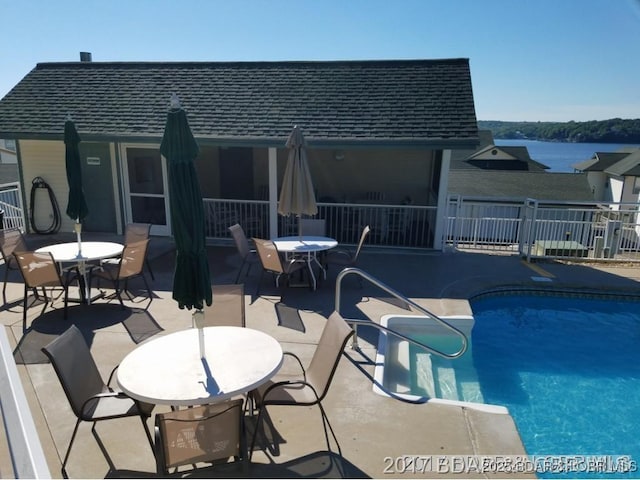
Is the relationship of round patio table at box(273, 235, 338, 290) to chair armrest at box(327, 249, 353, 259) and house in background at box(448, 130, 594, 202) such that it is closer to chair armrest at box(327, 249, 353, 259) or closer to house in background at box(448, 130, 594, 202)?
chair armrest at box(327, 249, 353, 259)

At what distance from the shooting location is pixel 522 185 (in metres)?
24.3

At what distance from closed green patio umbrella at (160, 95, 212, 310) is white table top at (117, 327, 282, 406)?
14.5 inches

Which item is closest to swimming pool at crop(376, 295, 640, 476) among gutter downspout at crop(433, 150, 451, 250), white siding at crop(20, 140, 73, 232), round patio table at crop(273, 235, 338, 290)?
gutter downspout at crop(433, 150, 451, 250)

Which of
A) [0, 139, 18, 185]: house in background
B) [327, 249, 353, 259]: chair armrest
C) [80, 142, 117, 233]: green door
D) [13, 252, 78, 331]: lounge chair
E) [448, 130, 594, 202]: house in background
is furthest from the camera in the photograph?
[448, 130, 594, 202]: house in background

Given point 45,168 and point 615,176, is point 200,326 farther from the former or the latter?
point 615,176

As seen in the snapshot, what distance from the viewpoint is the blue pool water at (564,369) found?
431cm

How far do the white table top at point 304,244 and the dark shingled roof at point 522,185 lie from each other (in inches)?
644

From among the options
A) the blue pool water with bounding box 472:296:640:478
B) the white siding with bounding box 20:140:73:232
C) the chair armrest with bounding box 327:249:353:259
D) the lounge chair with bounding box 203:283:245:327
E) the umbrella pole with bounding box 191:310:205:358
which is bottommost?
the blue pool water with bounding box 472:296:640:478

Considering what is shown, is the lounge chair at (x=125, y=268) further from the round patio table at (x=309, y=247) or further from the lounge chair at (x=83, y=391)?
the lounge chair at (x=83, y=391)

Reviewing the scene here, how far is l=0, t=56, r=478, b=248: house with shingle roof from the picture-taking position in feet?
31.0

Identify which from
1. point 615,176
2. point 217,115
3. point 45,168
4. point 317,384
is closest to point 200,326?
point 317,384

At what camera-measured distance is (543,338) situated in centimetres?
641

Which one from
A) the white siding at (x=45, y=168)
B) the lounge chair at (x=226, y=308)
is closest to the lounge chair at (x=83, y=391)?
the lounge chair at (x=226, y=308)

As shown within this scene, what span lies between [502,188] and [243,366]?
913 inches
